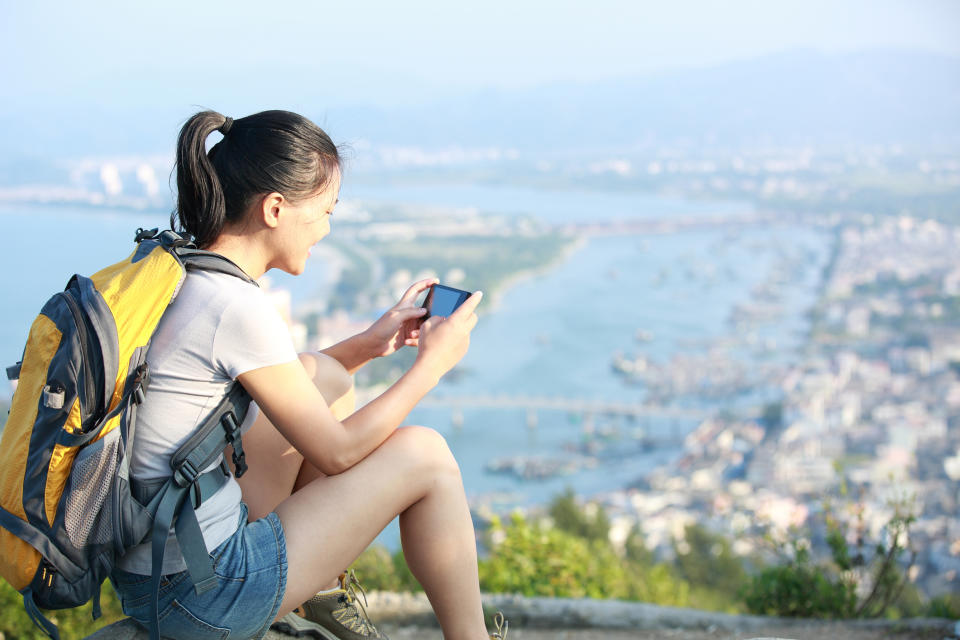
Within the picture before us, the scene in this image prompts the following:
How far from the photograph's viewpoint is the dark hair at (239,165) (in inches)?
47.6

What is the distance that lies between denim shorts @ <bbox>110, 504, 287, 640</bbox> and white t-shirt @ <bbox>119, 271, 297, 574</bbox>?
0.03 meters

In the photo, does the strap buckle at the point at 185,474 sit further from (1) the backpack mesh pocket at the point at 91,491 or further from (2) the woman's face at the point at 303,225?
(2) the woman's face at the point at 303,225

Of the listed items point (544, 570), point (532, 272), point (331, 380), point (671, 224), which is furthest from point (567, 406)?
point (671, 224)

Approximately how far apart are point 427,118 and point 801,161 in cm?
1819

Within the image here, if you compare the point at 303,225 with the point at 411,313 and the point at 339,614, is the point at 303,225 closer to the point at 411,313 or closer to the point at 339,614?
the point at 411,313

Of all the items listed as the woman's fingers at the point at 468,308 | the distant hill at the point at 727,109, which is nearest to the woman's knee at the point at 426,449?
the woman's fingers at the point at 468,308

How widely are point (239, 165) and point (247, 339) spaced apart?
276 mm

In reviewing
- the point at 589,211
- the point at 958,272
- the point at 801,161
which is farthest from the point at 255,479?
the point at 801,161

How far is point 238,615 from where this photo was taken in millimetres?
1183

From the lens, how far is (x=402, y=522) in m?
1.33

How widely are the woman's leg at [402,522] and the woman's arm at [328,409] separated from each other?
0.03 meters

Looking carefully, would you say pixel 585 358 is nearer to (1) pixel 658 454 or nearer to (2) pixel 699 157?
(1) pixel 658 454

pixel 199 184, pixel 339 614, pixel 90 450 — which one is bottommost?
pixel 339 614

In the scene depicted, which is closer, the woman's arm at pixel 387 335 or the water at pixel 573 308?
the woman's arm at pixel 387 335
